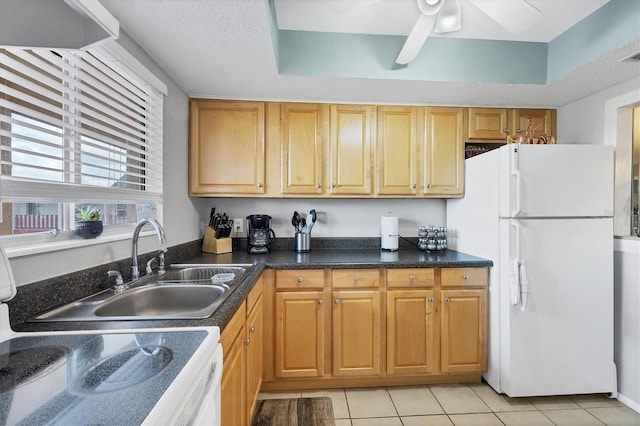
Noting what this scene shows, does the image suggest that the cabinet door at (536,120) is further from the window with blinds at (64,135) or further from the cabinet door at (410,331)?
the window with blinds at (64,135)

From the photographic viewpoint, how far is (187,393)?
0.65 m

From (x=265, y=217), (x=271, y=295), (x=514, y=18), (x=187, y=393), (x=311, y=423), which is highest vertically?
(x=514, y=18)

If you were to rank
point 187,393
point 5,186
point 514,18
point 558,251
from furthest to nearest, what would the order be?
point 558,251
point 514,18
point 5,186
point 187,393

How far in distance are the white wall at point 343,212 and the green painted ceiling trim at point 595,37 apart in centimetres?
128

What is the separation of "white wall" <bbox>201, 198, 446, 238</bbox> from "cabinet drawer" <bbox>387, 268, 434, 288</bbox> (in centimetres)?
66

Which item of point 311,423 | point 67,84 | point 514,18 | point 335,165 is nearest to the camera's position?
point 67,84

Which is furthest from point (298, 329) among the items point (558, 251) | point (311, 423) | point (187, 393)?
point (558, 251)

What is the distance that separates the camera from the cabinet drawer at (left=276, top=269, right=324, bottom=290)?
199cm

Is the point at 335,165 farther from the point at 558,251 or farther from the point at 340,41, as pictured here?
the point at 558,251

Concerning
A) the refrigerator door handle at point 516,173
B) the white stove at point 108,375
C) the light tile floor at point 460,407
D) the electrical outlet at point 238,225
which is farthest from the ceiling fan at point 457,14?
the light tile floor at point 460,407

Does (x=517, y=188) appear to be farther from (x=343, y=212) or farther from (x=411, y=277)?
(x=343, y=212)

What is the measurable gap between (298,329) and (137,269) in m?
1.07

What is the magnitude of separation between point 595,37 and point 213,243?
2826 mm

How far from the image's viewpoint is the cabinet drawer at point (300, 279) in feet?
6.51
